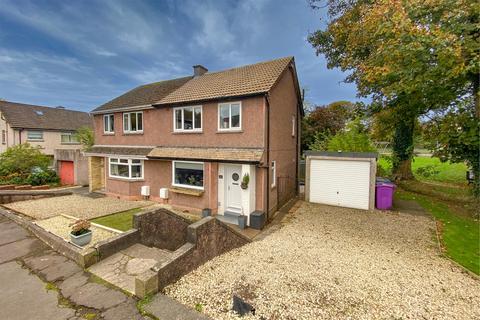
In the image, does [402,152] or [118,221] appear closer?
[118,221]

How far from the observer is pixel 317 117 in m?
24.2

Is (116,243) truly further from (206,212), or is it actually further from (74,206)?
(74,206)

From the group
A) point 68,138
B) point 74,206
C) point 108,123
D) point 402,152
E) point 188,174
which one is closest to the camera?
point 188,174

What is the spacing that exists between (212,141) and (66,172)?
1693 centimetres

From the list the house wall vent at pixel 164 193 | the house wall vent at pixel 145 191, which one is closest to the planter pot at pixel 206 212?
the house wall vent at pixel 164 193

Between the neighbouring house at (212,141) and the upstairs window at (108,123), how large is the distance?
0.07 m

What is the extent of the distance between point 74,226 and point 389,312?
8.50m

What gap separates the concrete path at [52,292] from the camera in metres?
3.97

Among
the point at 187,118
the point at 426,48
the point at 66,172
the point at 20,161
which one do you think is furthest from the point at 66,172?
the point at 426,48

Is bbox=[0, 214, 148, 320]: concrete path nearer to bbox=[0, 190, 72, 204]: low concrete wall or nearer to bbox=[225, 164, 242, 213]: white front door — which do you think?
bbox=[225, 164, 242, 213]: white front door

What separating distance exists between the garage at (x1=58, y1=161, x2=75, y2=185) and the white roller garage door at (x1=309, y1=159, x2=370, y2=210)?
2030 centimetres

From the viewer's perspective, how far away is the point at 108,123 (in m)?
15.6

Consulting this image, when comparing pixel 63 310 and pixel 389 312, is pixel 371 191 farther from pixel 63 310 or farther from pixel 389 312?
pixel 63 310

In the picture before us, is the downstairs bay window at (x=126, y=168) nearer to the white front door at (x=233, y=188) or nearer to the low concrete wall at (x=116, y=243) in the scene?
the white front door at (x=233, y=188)
